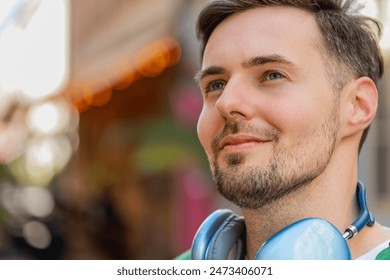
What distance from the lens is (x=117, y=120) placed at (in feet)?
21.2

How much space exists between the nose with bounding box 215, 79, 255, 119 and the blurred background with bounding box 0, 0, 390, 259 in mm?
2041

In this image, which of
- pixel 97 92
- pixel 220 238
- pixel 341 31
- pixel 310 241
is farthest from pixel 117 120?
pixel 310 241

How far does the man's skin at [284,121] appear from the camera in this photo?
1.16m

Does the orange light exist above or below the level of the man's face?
below

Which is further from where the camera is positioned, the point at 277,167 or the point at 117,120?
the point at 117,120

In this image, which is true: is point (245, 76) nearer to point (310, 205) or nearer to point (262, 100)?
point (262, 100)

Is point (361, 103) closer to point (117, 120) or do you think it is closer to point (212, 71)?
point (212, 71)

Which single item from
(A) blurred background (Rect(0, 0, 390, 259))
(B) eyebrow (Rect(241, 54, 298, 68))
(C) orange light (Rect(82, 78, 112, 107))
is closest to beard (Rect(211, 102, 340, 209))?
(B) eyebrow (Rect(241, 54, 298, 68))

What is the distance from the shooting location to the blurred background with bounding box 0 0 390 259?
14.7 ft

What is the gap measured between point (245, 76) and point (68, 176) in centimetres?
691

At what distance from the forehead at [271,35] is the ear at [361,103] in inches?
3.9

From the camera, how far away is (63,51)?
549cm

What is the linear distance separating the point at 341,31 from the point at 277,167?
0.29m

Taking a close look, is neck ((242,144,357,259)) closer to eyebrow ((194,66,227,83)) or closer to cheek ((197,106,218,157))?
cheek ((197,106,218,157))
